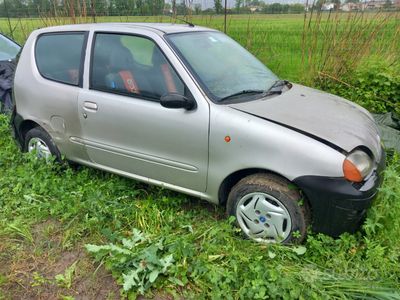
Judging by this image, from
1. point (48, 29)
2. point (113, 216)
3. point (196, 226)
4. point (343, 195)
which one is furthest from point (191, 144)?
point (48, 29)

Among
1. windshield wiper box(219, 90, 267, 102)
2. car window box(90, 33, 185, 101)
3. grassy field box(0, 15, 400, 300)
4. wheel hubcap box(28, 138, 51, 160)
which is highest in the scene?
car window box(90, 33, 185, 101)

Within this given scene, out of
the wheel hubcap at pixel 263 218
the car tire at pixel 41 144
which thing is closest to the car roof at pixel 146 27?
the car tire at pixel 41 144

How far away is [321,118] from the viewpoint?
302cm

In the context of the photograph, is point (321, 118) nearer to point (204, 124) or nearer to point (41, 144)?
point (204, 124)

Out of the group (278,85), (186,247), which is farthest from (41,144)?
(278,85)

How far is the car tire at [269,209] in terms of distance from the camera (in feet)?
9.25

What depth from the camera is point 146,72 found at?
3373 mm

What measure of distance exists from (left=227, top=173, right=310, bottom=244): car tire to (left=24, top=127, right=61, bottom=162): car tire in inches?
83.5

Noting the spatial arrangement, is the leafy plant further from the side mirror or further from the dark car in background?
the dark car in background

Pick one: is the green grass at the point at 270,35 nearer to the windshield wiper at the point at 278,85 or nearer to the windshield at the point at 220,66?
the windshield wiper at the point at 278,85

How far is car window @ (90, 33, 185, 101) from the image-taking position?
3264 mm

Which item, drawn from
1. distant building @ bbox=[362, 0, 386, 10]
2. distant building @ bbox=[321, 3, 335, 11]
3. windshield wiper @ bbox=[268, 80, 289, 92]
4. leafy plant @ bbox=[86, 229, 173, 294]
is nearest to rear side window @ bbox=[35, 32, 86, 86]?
leafy plant @ bbox=[86, 229, 173, 294]

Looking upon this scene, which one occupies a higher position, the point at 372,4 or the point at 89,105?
the point at 372,4

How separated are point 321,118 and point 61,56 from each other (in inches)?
102
